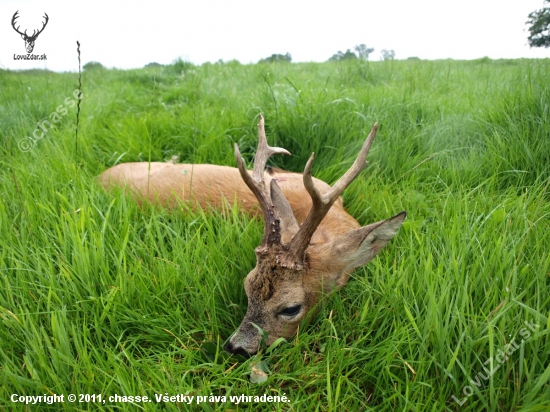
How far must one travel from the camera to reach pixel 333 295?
2.10 metres

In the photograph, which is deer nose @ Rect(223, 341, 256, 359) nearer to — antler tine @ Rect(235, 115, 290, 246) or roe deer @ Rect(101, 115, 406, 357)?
roe deer @ Rect(101, 115, 406, 357)

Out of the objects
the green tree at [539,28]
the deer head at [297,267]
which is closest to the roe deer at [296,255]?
the deer head at [297,267]

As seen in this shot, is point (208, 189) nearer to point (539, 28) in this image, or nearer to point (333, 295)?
point (333, 295)

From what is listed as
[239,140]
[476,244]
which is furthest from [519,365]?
[239,140]

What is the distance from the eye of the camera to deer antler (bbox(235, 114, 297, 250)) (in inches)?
79.3

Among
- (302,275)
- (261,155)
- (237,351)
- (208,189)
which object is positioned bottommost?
(237,351)

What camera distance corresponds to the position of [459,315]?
1660 millimetres

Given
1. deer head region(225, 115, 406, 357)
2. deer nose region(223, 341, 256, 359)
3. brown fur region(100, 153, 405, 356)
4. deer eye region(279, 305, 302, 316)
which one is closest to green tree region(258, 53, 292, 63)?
brown fur region(100, 153, 405, 356)

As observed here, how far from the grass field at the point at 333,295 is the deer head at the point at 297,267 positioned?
96 mm

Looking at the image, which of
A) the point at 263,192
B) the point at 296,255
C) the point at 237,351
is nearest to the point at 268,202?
the point at 263,192

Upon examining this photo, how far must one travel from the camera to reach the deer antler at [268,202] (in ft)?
6.61

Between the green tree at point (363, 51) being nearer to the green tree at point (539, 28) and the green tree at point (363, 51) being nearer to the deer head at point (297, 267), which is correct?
the green tree at point (539, 28)

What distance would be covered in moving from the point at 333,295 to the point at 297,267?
0.27 m

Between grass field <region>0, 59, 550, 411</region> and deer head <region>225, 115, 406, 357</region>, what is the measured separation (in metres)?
0.10
